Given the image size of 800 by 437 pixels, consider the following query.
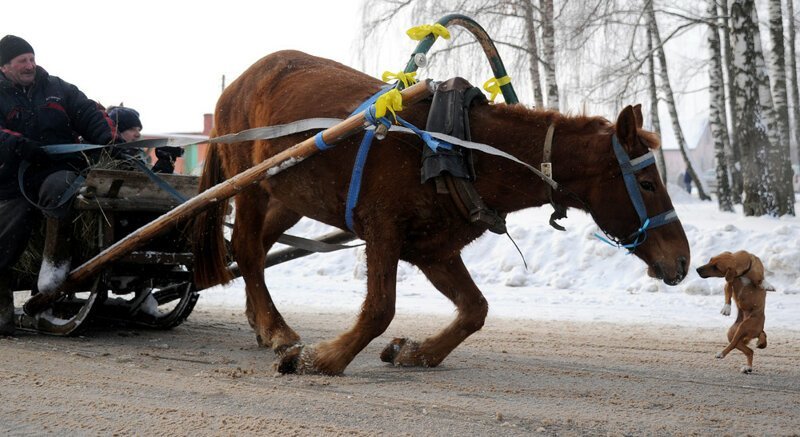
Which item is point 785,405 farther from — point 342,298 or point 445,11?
point 445,11

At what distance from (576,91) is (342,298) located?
10.6 m

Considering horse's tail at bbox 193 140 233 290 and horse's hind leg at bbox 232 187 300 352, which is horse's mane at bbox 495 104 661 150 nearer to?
horse's hind leg at bbox 232 187 300 352

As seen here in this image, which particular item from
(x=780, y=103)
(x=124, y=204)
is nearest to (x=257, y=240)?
(x=124, y=204)

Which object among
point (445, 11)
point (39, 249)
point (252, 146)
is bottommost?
point (39, 249)

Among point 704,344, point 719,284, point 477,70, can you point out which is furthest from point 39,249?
point 477,70

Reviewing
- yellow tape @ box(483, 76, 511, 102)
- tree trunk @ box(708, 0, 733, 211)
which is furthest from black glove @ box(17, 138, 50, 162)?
tree trunk @ box(708, 0, 733, 211)

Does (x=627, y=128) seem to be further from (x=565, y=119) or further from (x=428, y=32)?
(x=428, y=32)

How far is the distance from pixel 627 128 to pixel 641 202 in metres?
0.37

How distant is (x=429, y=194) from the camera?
14.7 ft

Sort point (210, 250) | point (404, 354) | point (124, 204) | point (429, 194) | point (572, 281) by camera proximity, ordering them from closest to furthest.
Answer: point (429, 194)
point (404, 354)
point (124, 204)
point (210, 250)
point (572, 281)

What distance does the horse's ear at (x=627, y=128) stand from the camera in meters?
4.26

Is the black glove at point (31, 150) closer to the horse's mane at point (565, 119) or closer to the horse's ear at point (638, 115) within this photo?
the horse's mane at point (565, 119)

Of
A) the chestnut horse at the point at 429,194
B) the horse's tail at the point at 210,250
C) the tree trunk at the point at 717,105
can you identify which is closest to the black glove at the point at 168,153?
the horse's tail at the point at 210,250

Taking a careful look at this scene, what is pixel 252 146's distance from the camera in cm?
565
